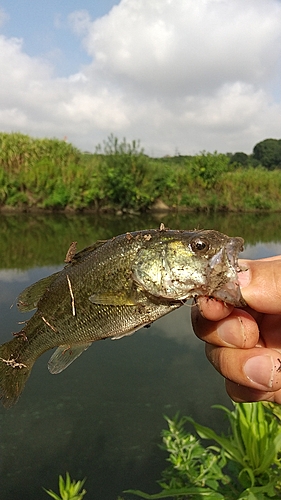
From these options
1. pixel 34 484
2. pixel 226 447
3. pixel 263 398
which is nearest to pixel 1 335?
pixel 34 484

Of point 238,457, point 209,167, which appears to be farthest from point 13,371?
point 209,167

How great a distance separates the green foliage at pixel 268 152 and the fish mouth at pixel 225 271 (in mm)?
96360

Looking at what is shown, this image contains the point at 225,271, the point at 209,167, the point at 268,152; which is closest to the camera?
the point at 225,271

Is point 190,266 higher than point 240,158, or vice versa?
point 240,158

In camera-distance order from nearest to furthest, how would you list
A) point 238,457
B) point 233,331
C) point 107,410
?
point 233,331 → point 238,457 → point 107,410

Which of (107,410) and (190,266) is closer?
(190,266)

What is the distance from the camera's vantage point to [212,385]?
583cm

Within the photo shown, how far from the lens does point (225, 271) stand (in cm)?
169

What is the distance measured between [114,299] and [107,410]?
396cm

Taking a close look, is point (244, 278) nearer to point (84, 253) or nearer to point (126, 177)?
point (84, 253)

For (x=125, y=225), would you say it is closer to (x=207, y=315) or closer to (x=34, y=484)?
(x=34, y=484)

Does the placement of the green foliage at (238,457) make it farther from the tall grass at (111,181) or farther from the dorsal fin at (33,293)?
the tall grass at (111,181)

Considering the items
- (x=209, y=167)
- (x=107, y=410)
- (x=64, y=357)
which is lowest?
(x=107, y=410)

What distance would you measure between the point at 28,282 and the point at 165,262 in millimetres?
8224
